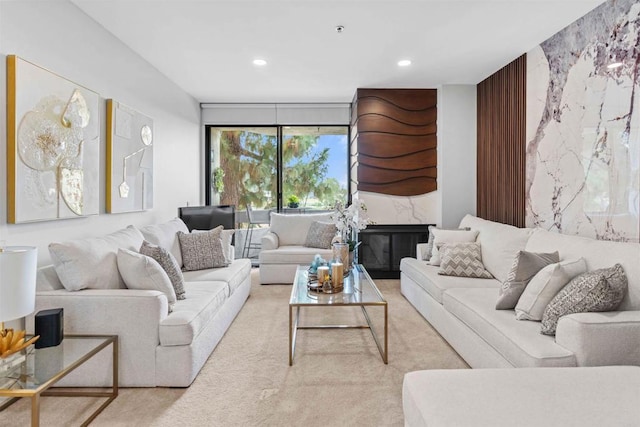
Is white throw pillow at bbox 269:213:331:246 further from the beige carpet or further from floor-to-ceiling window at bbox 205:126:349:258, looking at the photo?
the beige carpet

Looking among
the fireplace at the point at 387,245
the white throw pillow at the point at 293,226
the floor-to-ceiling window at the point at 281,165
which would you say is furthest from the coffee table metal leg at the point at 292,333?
the floor-to-ceiling window at the point at 281,165

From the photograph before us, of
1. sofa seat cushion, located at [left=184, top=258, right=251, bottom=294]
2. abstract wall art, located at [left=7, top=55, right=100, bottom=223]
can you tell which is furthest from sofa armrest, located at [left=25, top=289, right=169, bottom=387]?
sofa seat cushion, located at [left=184, top=258, right=251, bottom=294]

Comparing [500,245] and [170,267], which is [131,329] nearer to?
[170,267]

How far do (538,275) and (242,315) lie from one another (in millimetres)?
2653

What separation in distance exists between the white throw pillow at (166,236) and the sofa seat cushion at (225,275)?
297 mm

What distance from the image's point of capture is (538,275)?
2459mm

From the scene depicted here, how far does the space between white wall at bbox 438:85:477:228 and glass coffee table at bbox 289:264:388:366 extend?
2.15 m

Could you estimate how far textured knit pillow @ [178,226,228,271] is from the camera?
13.3ft

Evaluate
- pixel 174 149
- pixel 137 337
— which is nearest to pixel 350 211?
pixel 137 337

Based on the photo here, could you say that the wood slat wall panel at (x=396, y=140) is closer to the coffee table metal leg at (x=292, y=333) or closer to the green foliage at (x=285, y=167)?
the green foliage at (x=285, y=167)

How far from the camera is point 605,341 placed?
6.31 feet

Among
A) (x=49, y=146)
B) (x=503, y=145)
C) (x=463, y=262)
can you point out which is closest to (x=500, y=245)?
(x=463, y=262)

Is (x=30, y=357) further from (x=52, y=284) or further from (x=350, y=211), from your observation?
(x=350, y=211)

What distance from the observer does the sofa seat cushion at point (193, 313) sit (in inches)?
94.7
